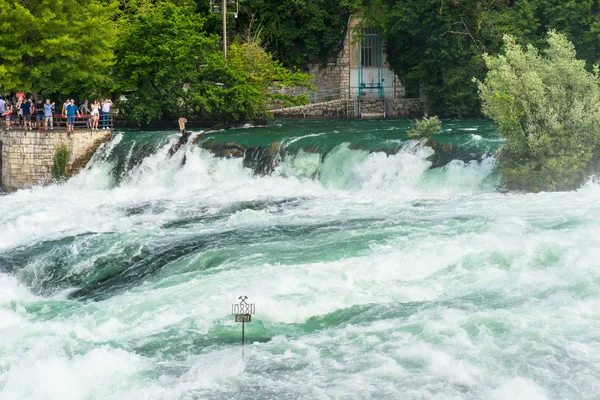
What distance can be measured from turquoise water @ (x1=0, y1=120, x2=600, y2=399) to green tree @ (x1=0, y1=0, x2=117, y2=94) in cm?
525

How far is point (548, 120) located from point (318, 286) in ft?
31.9

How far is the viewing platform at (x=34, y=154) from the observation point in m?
29.1

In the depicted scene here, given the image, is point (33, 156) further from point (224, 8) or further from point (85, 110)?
point (224, 8)

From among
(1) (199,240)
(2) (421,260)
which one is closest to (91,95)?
(1) (199,240)

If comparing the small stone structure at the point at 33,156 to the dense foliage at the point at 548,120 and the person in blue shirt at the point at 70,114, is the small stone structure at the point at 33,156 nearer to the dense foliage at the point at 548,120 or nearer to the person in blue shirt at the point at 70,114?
the person in blue shirt at the point at 70,114

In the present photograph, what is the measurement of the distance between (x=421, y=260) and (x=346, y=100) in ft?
74.9

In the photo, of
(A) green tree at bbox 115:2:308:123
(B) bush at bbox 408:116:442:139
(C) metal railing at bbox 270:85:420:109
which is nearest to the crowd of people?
(A) green tree at bbox 115:2:308:123

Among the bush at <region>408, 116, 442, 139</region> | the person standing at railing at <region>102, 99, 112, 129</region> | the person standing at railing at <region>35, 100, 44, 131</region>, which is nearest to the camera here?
the bush at <region>408, 116, 442, 139</region>

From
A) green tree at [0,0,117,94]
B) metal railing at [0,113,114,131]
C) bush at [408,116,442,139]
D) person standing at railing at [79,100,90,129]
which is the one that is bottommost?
bush at [408,116,442,139]

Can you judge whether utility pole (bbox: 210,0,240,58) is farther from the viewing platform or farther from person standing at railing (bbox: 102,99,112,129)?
the viewing platform

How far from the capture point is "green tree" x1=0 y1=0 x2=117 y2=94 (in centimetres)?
2980

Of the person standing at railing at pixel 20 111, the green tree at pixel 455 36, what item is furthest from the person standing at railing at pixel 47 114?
the green tree at pixel 455 36

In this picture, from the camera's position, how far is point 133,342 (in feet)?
46.9

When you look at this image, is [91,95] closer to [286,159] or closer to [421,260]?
[286,159]
